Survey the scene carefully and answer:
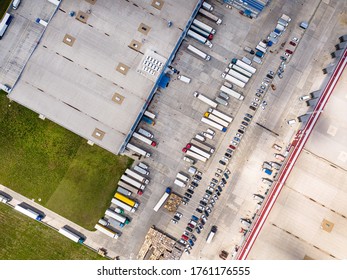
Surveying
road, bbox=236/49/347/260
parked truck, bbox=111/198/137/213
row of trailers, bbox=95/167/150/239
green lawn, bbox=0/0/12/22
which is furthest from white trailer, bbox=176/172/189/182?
green lawn, bbox=0/0/12/22

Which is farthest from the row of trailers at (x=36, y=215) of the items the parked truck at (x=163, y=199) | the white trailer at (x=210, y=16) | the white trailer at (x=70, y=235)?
the white trailer at (x=210, y=16)

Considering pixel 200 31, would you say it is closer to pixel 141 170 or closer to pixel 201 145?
pixel 201 145

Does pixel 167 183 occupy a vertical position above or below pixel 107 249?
above

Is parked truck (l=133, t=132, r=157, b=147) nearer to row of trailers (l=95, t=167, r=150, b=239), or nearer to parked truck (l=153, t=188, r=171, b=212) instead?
row of trailers (l=95, t=167, r=150, b=239)

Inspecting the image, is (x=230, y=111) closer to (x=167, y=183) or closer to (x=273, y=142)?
(x=273, y=142)

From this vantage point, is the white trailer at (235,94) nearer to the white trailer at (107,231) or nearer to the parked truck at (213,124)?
the parked truck at (213,124)

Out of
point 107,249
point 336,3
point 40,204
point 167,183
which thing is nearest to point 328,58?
point 336,3

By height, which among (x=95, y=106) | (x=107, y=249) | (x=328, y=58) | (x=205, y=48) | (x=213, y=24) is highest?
(x=328, y=58)
